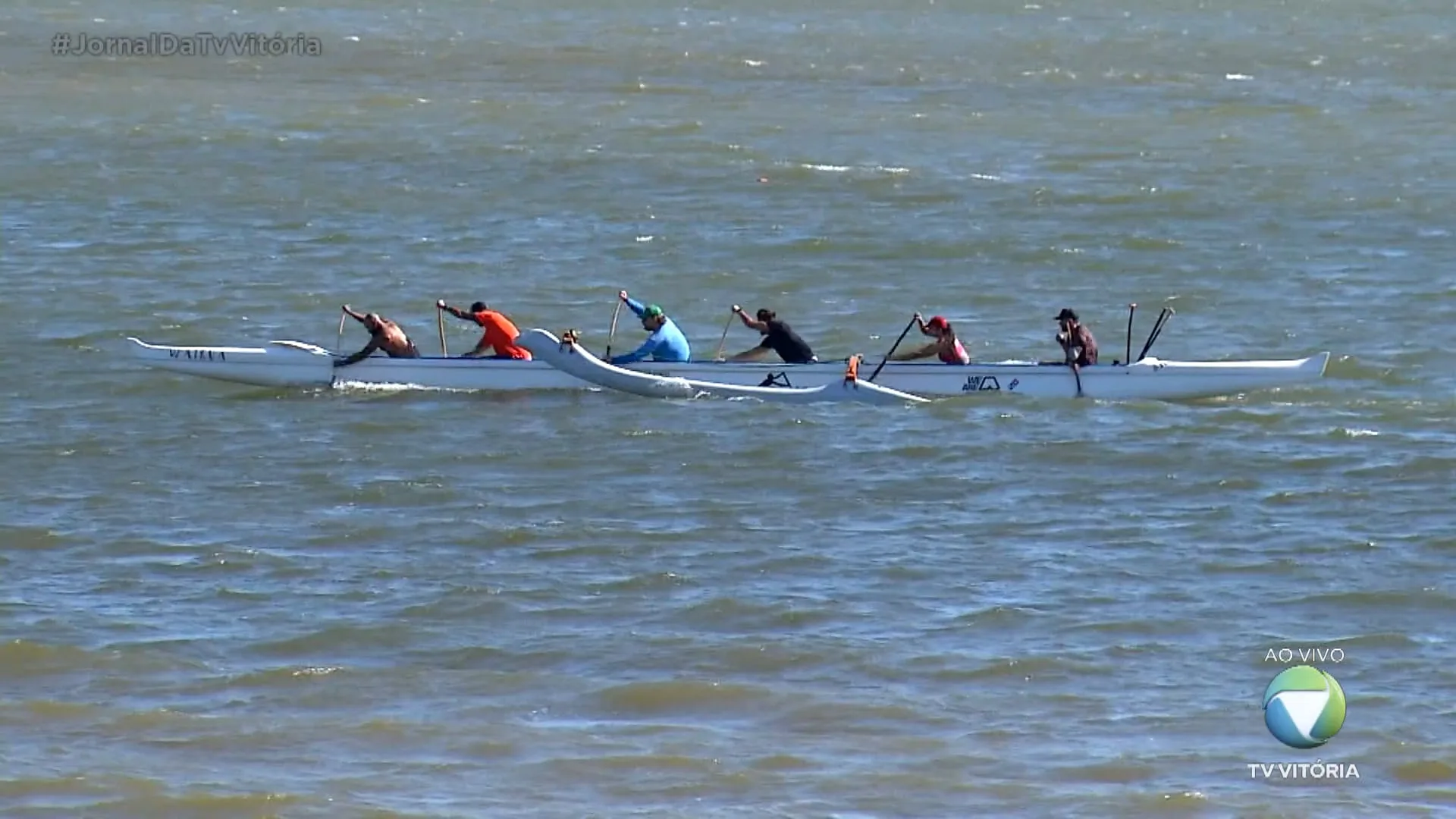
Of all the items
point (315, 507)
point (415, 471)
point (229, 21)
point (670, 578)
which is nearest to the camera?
point (670, 578)

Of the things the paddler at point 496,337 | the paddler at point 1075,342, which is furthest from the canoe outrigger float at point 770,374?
the paddler at point 496,337

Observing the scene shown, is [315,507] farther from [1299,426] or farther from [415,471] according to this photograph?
[1299,426]

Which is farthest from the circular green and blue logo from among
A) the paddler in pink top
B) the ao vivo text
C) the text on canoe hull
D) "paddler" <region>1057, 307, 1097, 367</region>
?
the text on canoe hull

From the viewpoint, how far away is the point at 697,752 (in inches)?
629

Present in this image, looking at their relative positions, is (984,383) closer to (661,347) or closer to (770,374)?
(770,374)

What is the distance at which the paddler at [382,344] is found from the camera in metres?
27.3

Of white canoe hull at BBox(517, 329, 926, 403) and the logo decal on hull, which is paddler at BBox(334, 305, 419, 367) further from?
the logo decal on hull

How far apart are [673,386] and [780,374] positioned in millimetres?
1263

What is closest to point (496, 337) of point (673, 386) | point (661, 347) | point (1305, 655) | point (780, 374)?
point (661, 347)

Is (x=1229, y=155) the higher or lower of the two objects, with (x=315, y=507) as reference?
higher

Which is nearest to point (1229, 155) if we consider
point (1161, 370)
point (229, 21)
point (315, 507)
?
point (1161, 370)

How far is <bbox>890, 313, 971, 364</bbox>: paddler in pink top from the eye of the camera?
26.8 metres

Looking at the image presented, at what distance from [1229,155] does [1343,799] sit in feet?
115

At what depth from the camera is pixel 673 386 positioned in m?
27.2
